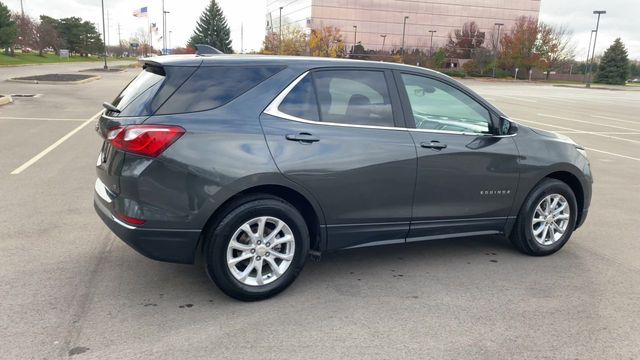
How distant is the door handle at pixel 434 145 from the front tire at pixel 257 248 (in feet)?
3.80

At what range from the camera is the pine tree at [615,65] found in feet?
232

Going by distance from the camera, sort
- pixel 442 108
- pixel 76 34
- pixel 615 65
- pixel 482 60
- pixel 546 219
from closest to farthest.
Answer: pixel 442 108 < pixel 546 219 < pixel 615 65 < pixel 482 60 < pixel 76 34

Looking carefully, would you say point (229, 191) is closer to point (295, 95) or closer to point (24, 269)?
point (295, 95)

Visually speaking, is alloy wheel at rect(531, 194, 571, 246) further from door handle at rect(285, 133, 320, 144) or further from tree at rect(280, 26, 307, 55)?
tree at rect(280, 26, 307, 55)

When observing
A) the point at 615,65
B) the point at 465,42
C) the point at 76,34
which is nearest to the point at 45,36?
the point at 76,34

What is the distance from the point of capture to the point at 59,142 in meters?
Answer: 10.2

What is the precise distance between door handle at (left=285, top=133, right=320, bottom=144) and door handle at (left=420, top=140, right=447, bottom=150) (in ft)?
→ 3.06

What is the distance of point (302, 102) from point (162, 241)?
4.57 ft

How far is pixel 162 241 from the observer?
11.6 ft

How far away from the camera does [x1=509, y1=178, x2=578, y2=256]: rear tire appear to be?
4840 millimetres

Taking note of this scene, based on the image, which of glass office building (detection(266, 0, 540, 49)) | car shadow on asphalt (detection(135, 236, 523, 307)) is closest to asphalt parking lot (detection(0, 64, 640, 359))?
car shadow on asphalt (detection(135, 236, 523, 307))

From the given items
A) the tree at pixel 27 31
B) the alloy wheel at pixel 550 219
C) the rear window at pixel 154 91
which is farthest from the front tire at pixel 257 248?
the tree at pixel 27 31

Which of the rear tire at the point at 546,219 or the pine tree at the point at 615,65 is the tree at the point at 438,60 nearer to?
the pine tree at the point at 615,65

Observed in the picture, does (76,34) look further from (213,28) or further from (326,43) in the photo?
(326,43)
